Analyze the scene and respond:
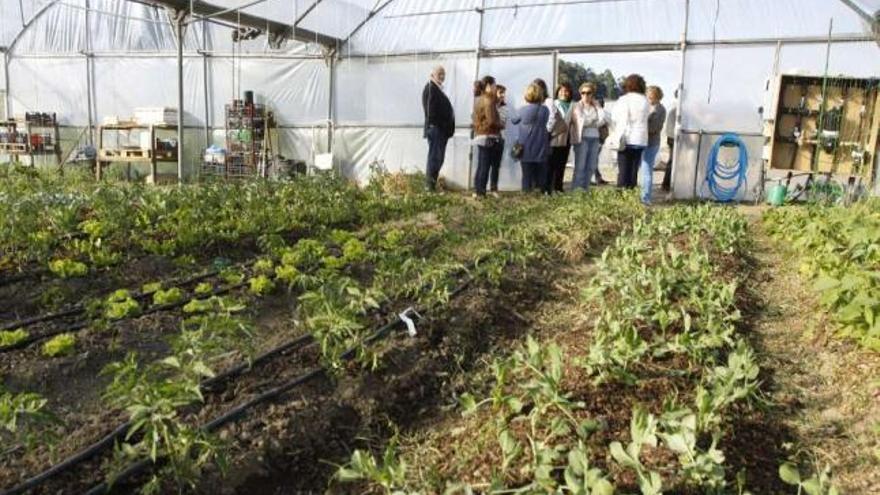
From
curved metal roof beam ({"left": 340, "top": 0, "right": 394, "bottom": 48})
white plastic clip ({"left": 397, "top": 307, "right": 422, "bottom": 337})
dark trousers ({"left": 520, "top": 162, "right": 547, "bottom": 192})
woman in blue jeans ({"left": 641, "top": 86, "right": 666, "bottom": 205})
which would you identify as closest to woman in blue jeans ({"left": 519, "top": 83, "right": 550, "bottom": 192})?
dark trousers ({"left": 520, "top": 162, "right": 547, "bottom": 192})

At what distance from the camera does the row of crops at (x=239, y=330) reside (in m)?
2.37

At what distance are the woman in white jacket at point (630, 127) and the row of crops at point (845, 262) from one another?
9.20 ft

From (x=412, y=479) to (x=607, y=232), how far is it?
15.3ft

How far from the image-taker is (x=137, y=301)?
4.27m

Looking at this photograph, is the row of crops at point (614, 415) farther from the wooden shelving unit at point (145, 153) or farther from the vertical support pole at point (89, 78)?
the vertical support pole at point (89, 78)

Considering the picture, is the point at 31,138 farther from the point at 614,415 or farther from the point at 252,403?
the point at 614,415

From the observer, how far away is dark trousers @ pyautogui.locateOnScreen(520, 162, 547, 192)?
32.0ft

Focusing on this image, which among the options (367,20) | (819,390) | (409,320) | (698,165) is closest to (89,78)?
(367,20)

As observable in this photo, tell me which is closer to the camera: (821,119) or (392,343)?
(392,343)

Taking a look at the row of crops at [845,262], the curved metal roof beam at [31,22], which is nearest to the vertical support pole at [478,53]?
the row of crops at [845,262]

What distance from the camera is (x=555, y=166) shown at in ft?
33.0

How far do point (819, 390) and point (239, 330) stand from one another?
285cm

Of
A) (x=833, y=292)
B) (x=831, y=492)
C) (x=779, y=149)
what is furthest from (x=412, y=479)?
(x=779, y=149)

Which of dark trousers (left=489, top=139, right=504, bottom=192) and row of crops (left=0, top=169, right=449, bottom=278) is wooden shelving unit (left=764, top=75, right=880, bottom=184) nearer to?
dark trousers (left=489, top=139, right=504, bottom=192)
